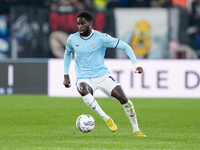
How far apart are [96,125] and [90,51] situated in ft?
7.95

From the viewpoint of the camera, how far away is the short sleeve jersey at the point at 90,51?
32.5 ft

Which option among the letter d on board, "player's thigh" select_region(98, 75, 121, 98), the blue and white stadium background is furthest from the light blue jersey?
the letter d on board

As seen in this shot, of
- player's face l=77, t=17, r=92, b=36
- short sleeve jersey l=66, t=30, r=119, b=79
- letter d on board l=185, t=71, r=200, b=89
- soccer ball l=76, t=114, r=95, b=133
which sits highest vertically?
player's face l=77, t=17, r=92, b=36

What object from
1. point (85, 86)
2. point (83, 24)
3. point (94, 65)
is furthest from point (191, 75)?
point (83, 24)

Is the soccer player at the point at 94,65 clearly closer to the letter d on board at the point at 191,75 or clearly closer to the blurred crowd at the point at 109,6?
the letter d on board at the point at 191,75

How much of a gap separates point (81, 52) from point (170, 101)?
8.70 metres

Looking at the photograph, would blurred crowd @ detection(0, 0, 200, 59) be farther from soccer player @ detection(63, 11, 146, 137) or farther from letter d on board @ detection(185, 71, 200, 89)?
soccer player @ detection(63, 11, 146, 137)

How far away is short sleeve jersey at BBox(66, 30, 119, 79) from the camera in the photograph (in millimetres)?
9906

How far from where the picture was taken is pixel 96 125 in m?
12.0

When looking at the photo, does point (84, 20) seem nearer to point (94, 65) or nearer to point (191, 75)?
point (94, 65)

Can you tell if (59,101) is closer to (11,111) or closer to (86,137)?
(11,111)

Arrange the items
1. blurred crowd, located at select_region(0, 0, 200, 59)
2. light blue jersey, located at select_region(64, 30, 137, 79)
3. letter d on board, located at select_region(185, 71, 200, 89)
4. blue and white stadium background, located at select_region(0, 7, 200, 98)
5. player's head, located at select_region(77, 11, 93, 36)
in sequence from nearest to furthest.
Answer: player's head, located at select_region(77, 11, 93, 36) → light blue jersey, located at select_region(64, 30, 137, 79) → letter d on board, located at select_region(185, 71, 200, 89) → blue and white stadium background, located at select_region(0, 7, 200, 98) → blurred crowd, located at select_region(0, 0, 200, 59)

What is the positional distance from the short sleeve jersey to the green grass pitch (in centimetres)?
94

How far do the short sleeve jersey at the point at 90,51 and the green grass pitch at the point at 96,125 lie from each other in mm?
943
